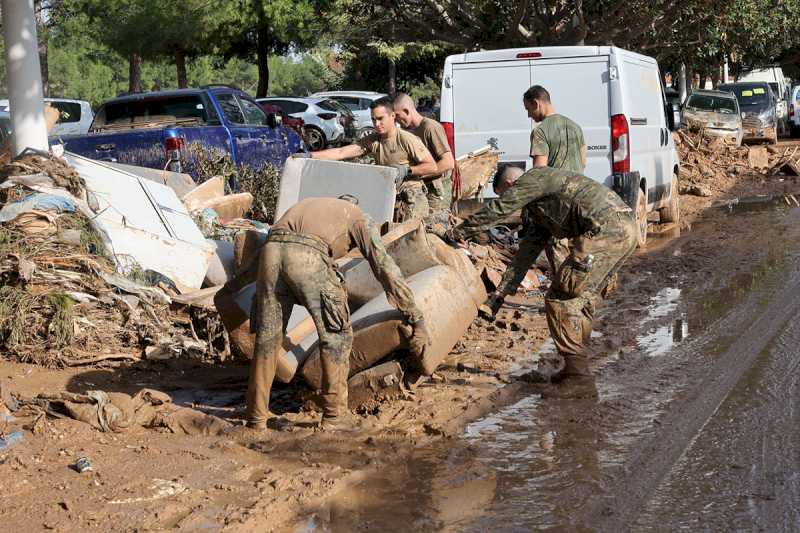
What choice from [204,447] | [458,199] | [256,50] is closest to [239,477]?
[204,447]

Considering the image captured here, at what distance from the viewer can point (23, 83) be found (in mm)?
9633

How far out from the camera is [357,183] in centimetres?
887

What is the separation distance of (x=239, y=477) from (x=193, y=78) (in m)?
76.1

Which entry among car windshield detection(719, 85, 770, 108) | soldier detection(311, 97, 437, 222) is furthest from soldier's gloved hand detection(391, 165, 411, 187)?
car windshield detection(719, 85, 770, 108)

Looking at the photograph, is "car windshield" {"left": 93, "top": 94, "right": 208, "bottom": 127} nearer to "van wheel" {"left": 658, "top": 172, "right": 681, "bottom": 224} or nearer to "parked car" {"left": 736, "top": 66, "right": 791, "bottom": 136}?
"van wheel" {"left": 658, "top": 172, "right": 681, "bottom": 224}

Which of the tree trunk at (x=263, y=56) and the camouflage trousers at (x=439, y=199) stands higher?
the tree trunk at (x=263, y=56)

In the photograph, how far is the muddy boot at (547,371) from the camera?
7250 mm

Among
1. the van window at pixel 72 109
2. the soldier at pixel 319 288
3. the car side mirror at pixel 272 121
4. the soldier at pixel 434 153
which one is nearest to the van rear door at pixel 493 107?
the soldier at pixel 434 153

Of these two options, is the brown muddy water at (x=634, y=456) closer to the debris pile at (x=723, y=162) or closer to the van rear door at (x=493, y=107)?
the van rear door at (x=493, y=107)

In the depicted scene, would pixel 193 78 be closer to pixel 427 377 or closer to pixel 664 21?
pixel 664 21

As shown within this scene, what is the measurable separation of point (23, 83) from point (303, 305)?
16.0 ft

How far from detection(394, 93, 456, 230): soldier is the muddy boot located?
1.78 metres

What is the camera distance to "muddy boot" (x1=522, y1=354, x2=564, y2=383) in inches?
285

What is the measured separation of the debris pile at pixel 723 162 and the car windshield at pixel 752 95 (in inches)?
241
